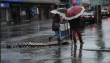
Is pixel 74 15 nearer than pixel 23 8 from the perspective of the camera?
Yes

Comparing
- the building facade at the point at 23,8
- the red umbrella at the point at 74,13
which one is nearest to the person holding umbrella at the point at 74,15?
the red umbrella at the point at 74,13

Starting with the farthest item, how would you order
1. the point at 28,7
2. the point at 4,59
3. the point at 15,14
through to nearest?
the point at 28,7, the point at 15,14, the point at 4,59

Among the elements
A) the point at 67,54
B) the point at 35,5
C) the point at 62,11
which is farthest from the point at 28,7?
the point at 67,54

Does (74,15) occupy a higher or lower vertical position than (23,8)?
higher

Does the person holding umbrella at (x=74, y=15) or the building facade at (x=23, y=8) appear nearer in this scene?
the person holding umbrella at (x=74, y=15)

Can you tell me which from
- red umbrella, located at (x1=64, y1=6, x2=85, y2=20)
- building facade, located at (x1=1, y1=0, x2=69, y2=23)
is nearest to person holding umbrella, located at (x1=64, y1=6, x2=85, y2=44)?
red umbrella, located at (x1=64, y1=6, x2=85, y2=20)

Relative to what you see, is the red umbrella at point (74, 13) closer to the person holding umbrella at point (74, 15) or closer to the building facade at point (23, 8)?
the person holding umbrella at point (74, 15)

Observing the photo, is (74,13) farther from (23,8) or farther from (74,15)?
(23,8)

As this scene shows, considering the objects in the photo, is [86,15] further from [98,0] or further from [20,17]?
[20,17]

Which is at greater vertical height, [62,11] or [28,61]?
[62,11]

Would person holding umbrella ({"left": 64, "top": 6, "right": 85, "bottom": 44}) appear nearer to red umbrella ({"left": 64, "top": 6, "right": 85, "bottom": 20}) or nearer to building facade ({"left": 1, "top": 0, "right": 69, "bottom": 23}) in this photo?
red umbrella ({"left": 64, "top": 6, "right": 85, "bottom": 20})

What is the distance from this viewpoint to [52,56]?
9305 millimetres

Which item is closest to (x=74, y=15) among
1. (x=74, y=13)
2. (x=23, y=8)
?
(x=74, y=13)

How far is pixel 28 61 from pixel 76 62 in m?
1.64
